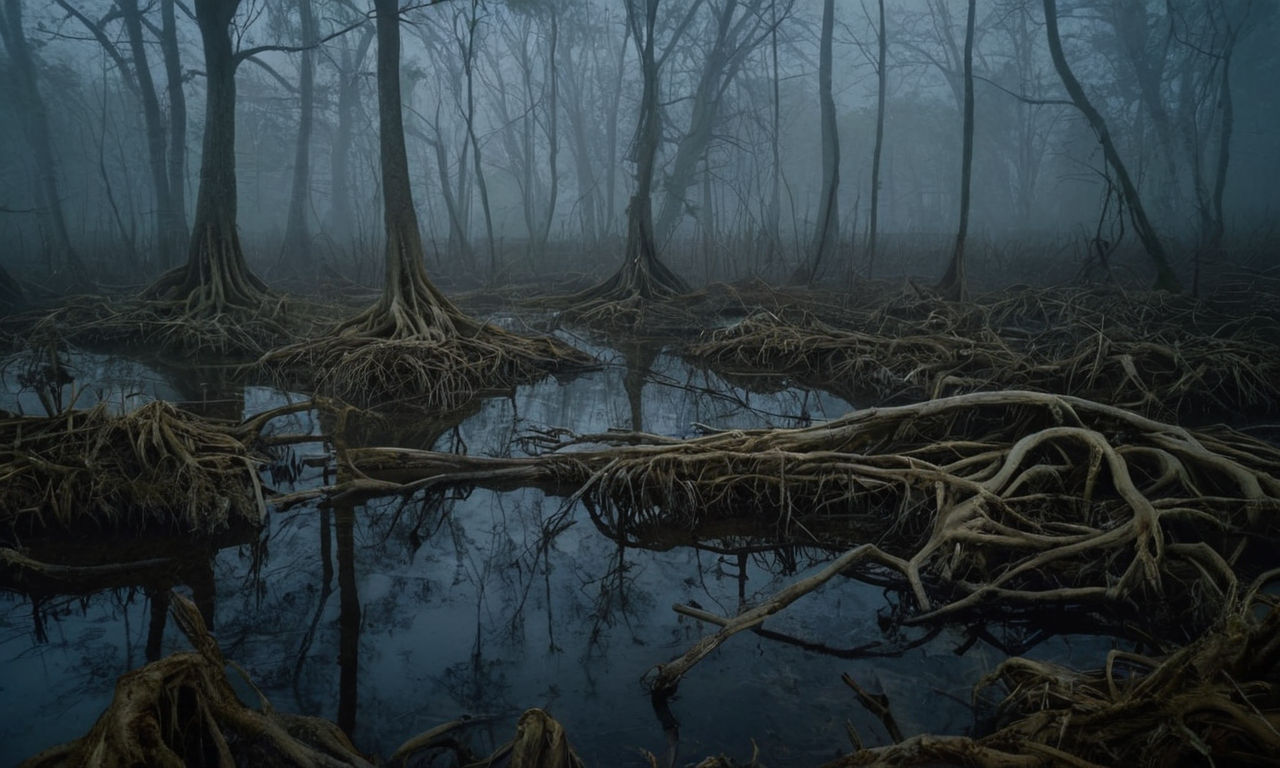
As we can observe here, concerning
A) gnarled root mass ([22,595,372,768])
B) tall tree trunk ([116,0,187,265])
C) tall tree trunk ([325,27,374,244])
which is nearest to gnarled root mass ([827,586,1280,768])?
gnarled root mass ([22,595,372,768])

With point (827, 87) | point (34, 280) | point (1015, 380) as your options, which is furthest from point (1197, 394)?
point (34, 280)

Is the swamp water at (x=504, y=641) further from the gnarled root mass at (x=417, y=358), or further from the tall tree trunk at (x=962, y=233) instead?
the tall tree trunk at (x=962, y=233)

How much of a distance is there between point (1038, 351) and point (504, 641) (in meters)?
6.15

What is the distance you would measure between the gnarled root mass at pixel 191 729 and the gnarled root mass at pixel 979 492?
1885mm

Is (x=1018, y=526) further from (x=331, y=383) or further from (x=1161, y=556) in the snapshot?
(x=331, y=383)

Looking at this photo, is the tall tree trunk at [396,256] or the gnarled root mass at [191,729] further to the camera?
the tall tree trunk at [396,256]

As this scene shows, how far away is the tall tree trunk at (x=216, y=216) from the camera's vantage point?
327 inches

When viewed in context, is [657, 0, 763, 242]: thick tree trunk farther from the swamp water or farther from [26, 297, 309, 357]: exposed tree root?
the swamp water

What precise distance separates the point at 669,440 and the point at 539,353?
11.9 feet

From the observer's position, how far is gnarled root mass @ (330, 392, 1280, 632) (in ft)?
8.58

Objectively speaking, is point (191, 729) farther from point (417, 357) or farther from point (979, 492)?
point (417, 357)

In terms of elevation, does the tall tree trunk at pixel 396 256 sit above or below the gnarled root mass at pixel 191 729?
above

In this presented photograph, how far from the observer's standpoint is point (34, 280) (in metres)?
12.9

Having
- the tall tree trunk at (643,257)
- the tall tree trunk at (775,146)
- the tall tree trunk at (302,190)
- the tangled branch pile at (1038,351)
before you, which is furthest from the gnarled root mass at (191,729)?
the tall tree trunk at (302,190)
